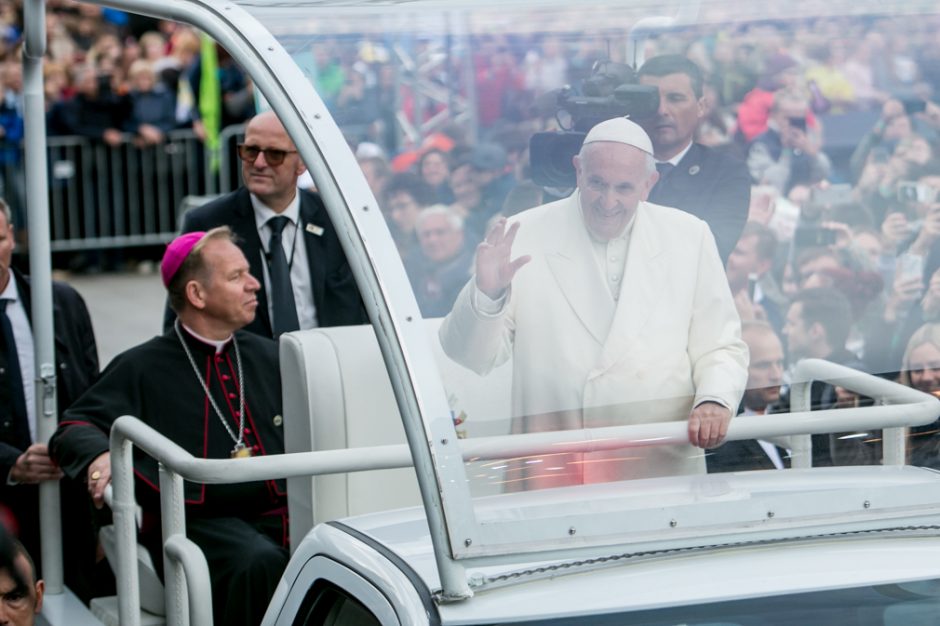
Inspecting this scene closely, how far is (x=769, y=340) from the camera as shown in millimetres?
3084

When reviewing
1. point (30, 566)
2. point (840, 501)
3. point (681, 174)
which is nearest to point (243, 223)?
point (30, 566)

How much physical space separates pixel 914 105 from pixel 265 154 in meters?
2.46

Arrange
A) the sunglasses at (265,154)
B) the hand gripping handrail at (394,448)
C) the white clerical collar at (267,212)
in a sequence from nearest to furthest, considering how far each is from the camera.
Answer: the hand gripping handrail at (394,448) < the sunglasses at (265,154) < the white clerical collar at (267,212)

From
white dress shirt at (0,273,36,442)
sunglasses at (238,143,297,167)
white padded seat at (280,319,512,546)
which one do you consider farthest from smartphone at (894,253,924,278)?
white dress shirt at (0,273,36,442)

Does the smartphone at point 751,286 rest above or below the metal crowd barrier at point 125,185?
below

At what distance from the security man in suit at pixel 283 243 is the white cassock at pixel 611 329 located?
2.27 meters

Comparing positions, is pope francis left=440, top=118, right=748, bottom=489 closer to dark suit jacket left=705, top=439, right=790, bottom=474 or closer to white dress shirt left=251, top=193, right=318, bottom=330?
dark suit jacket left=705, top=439, right=790, bottom=474

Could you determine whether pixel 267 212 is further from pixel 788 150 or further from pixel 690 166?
pixel 690 166

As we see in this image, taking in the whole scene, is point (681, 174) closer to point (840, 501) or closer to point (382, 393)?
point (840, 501)

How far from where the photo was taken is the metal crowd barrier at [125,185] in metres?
14.4

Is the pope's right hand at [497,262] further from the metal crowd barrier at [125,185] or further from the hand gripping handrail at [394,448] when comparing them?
the metal crowd barrier at [125,185]

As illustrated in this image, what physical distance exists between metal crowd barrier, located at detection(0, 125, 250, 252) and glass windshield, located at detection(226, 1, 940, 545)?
Result: 1143cm

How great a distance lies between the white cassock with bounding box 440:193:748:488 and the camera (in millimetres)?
2955

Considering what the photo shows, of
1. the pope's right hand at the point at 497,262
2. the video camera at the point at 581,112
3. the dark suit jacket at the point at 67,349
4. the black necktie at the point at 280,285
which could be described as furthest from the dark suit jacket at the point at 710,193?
the dark suit jacket at the point at 67,349
